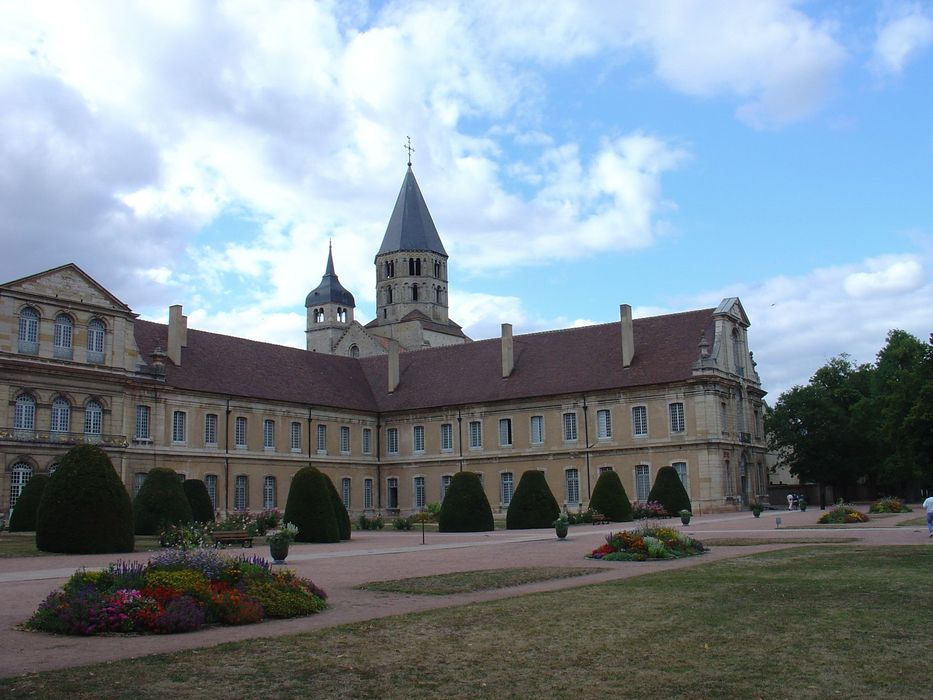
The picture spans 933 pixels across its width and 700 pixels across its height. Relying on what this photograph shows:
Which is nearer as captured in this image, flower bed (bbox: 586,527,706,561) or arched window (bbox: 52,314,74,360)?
flower bed (bbox: 586,527,706,561)

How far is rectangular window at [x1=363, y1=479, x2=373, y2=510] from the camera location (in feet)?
175

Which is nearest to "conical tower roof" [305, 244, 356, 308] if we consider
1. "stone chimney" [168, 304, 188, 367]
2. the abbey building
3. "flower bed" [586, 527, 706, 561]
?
the abbey building

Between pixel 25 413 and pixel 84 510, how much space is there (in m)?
16.6

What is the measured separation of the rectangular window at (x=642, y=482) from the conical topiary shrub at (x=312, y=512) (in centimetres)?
2169

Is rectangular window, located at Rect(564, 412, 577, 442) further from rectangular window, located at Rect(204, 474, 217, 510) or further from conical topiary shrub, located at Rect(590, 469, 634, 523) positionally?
rectangular window, located at Rect(204, 474, 217, 510)

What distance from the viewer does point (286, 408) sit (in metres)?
49.0

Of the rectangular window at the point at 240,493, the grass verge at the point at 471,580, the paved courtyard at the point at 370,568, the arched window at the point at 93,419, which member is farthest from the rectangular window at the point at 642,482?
the grass verge at the point at 471,580

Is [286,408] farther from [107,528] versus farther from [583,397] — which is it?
[107,528]

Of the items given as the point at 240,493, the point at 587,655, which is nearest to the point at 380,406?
the point at 240,493

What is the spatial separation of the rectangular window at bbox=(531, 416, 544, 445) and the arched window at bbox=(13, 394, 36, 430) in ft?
77.4

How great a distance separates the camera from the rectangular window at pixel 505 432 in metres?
50.4

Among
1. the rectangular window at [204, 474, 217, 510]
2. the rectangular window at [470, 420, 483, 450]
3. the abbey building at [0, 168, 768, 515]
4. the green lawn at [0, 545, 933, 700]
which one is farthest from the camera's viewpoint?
the rectangular window at [470, 420, 483, 450]

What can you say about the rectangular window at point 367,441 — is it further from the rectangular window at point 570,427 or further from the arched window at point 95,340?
the arched window at point 95,340

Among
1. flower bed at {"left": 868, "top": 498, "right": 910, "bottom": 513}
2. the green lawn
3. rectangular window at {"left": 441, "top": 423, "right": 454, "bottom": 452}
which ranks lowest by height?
the green lawn
